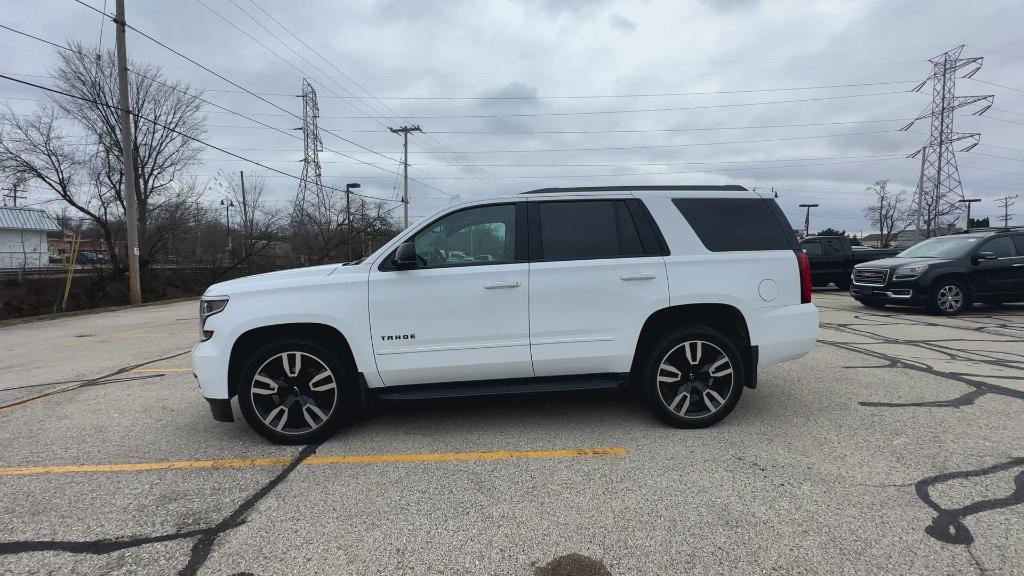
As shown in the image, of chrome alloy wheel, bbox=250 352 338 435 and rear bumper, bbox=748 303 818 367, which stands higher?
rear bumper, bbox=748 303 818 367

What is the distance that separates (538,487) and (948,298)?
38.7 feet

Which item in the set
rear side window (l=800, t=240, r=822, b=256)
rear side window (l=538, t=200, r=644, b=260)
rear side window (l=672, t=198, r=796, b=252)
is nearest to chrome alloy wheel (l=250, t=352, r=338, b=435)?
rear side window (l=538, t=200, r=644, b=260)

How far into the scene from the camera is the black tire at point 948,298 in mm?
10781

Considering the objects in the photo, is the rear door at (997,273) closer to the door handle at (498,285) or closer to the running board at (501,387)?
the running board at (501,387)

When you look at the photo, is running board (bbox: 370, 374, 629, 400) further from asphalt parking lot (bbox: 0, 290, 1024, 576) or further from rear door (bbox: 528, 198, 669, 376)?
asphalt parking lot (bbox: 0, 290, 1024, 576)

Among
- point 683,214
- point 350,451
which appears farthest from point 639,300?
point 350,451

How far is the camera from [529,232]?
13.6 feet

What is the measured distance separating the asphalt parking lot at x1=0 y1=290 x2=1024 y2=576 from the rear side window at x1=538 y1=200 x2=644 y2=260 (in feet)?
4.63

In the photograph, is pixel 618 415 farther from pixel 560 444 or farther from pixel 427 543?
pixel 427 543

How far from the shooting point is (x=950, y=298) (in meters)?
10.9

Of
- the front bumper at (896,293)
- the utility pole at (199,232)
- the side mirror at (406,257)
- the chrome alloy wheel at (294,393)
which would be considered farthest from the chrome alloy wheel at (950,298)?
the utility pole at (199,232)

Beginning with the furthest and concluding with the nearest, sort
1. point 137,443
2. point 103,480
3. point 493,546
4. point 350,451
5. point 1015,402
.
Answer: point 1015,402 → point 137,443 → point 350,451 → point 103,480 → point 493,546

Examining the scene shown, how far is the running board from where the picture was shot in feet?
13.0

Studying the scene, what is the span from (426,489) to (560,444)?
1.10 m
